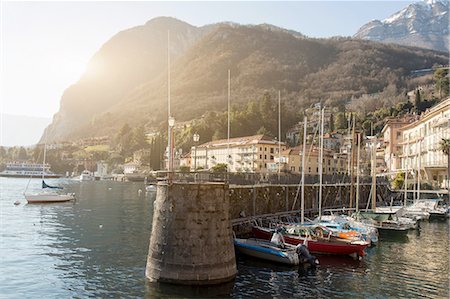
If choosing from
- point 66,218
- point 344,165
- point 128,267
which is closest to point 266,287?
point 128,267

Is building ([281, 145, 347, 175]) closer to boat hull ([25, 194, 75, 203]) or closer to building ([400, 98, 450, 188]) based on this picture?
building ([400, 98, 450, 188])

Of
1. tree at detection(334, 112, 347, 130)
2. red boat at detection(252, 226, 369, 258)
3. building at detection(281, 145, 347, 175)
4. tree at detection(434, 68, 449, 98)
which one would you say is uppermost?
tree at detection(434, 68, 449, 98)

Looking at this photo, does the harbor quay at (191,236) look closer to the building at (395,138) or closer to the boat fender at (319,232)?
the boat fender at (319,232)

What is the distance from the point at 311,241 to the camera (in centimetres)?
3728

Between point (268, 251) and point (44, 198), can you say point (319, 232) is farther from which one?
point (44, 198)

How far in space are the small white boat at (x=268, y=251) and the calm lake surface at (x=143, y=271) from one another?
0.58 metres

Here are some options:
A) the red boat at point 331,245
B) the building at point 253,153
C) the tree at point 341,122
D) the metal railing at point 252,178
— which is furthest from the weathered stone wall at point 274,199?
the tree at point 341,122

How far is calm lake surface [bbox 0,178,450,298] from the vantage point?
1037 inches

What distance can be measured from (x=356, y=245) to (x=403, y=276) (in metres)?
5.30

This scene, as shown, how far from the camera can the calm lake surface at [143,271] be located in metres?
26.3

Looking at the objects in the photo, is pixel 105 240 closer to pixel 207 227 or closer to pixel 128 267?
pixel 128 267

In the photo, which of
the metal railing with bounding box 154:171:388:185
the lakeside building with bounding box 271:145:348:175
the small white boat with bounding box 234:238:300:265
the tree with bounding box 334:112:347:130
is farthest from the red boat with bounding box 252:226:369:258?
the tree with bounding box 334:112:347:130

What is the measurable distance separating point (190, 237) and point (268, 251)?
33.5ft

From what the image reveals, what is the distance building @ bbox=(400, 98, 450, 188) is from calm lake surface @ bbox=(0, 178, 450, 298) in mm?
48256
